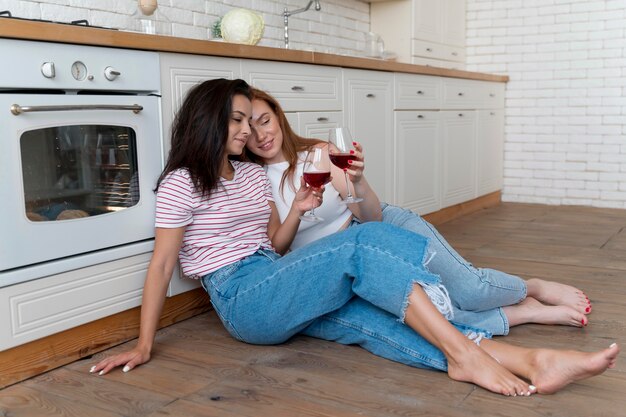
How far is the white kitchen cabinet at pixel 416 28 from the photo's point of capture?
456cm

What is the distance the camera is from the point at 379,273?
1722 mm

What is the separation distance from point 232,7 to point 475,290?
200 cm

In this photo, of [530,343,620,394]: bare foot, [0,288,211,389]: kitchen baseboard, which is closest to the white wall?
[0,288,211,389]: kitchen baseboard

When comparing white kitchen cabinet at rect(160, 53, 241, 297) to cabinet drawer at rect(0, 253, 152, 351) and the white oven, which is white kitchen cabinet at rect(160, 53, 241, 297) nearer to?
the white oven

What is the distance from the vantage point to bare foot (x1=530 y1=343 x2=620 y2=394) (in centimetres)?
154

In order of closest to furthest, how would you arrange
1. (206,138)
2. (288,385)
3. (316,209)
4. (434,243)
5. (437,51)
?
(288,385), (206,138), (434,243), (316,209), (437,51)

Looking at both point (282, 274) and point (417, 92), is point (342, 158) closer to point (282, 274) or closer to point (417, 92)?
point (282, 274)

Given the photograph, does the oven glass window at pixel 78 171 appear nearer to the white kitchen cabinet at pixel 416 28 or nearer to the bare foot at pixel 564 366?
the bare foot at pixel 564 366

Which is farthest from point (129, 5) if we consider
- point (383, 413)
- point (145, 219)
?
point (383, 413)

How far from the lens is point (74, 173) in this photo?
6.14 feet

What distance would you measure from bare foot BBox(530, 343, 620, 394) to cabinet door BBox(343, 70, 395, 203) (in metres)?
1.82

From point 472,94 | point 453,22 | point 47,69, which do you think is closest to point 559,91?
point 472,94

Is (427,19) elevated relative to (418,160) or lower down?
elevated

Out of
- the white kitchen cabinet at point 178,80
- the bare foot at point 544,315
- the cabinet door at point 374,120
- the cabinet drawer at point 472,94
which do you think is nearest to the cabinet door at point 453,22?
the cabinet drawer at point 472,94
